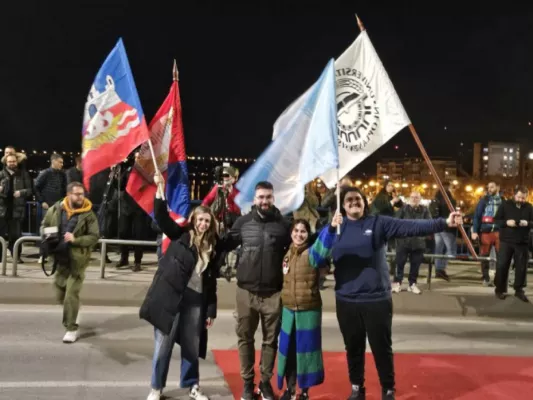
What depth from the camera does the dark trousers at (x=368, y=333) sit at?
204 inches

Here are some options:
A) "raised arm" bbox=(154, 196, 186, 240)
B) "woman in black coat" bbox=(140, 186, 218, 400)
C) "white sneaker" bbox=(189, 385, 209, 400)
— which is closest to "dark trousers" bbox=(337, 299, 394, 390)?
"woman in black coat" bbox=(140, 186, 218, 400)

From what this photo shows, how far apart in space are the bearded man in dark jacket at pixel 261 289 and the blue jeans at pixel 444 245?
23.2 feet

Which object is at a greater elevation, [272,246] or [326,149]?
[326,149]

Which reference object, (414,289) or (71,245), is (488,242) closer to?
(414,289)

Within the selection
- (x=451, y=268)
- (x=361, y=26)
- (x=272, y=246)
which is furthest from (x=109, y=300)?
(x=451, y=268)

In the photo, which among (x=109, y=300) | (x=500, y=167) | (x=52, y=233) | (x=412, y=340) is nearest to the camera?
(x=52, y=233)

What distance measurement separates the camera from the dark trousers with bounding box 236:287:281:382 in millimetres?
5316

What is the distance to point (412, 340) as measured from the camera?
26.5 ft

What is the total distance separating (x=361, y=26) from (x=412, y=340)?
4.31m

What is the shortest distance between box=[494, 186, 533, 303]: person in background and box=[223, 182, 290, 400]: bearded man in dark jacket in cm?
593

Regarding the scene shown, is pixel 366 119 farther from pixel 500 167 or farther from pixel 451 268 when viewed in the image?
pixel 500 167

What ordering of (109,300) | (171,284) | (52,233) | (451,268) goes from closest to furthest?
(171,284)
(52,233)
(109,300)
(451,268)

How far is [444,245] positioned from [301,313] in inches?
296

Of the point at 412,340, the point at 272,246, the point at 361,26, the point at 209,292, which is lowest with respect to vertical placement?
the point at 412,340
